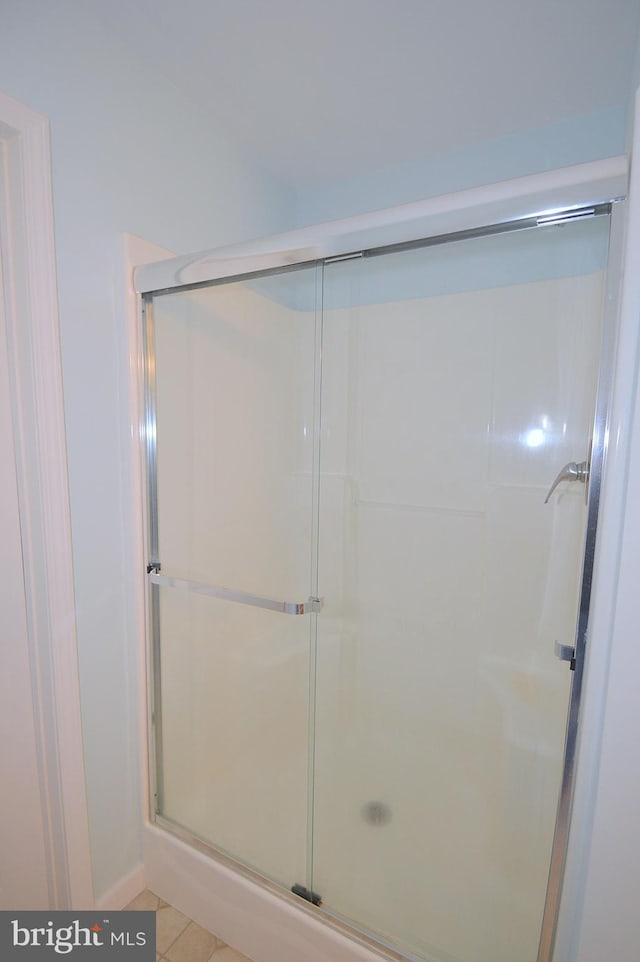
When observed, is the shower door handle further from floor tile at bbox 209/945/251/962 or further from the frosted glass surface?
floor tile at bbox 209/945/251/962

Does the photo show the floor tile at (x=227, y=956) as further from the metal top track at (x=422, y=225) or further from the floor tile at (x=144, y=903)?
the metal top track at (x=422, y=225)

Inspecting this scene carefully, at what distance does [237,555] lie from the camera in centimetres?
144

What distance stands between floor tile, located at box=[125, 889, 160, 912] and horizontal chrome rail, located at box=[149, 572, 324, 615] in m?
0.89

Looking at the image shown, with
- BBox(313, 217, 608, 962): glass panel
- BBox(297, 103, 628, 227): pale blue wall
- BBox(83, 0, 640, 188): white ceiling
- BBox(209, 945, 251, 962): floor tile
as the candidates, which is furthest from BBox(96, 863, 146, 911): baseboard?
BBox(297, 103, 628, 227): pale blue wall

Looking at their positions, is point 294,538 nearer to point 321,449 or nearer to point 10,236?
point 321,449

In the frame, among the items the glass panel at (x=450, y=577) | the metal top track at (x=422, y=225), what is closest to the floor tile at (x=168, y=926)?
the glass panel at (x=450, y=577)

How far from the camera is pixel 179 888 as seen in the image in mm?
1178

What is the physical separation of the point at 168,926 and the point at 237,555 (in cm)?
102

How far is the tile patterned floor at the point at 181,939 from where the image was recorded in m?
1.07

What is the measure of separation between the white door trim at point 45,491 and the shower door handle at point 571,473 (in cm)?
121

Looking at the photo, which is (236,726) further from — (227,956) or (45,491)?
(45,491)

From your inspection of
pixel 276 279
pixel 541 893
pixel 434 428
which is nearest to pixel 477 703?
pixel 541 893

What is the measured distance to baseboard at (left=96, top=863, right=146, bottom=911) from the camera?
1.14 meters

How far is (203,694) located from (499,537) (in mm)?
1095
